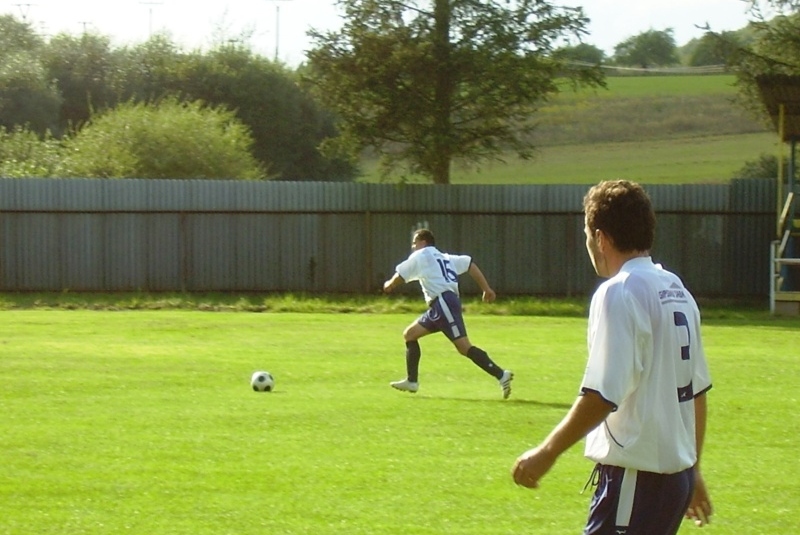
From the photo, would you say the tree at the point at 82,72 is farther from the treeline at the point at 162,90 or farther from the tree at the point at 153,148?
the tree at the point at 153,148

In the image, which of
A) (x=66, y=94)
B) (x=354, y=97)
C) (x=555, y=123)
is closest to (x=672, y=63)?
(x=555, y=123)

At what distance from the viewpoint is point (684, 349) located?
14.8 ft

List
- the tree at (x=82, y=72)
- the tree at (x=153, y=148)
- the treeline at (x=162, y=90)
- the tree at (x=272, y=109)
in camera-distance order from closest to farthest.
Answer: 1. the tree at (x=153, y=148)
2. the treeline at (x=162, y=90)
3. the tree at (x=272, y=109)
4. the tree at (x=82, y=72)

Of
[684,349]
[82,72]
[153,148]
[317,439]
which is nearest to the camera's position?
[684,349]

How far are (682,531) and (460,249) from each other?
72.7 ft

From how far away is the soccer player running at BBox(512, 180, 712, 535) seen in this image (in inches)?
167

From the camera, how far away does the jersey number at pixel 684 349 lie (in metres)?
4.44

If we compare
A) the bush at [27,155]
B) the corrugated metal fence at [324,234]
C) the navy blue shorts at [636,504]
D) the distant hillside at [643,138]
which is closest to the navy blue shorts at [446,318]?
the navy blue shorts at [636,504]

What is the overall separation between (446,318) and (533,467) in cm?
890

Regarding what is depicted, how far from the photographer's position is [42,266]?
29.2 meters

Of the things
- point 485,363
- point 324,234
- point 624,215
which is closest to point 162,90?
point 324,234

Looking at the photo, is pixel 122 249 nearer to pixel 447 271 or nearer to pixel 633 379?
pixel 447 271

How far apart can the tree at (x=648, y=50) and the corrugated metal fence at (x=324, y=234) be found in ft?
253

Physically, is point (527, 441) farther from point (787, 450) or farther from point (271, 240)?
point (271, 240)
